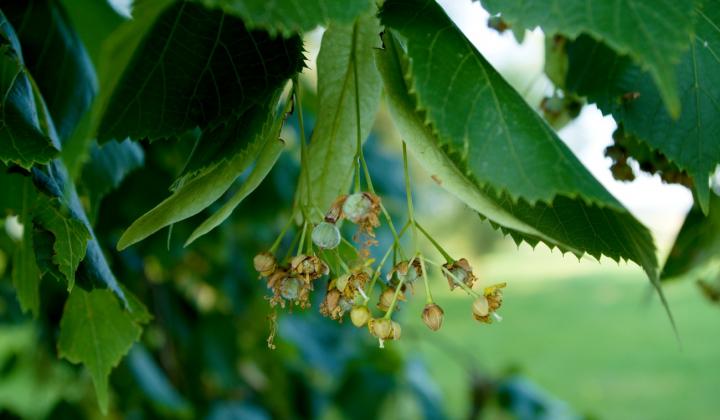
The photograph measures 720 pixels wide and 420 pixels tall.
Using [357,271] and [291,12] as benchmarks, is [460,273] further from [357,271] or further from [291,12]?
[291,12]

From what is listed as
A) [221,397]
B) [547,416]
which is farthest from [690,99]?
[221,397]

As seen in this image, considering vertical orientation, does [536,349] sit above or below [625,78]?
below

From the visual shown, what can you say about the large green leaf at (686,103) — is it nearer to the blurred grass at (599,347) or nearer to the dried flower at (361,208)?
the dried flower at (361,208)

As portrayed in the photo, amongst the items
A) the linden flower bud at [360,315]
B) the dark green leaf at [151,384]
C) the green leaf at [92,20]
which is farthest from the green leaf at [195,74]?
the dark green leaf at [151,384]

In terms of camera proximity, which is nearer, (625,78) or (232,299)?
(625,78)

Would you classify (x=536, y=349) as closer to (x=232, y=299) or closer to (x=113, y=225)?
(x=232, y=299)

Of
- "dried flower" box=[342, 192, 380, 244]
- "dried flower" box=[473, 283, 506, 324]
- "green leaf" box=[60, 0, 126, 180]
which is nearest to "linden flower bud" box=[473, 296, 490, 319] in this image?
"dried flower" box=[473, 283, 506, 324]

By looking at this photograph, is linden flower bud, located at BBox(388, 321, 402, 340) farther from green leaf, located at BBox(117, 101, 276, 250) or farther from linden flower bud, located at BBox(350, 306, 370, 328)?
green leaf, located at BBox(117, 101, 276, 250)

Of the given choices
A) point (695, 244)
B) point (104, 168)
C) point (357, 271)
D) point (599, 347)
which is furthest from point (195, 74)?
point (599, 347)
